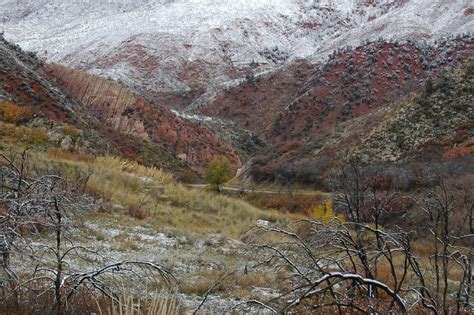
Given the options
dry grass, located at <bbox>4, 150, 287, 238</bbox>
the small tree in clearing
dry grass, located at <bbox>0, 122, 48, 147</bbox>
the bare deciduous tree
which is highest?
the bare deciduous tree

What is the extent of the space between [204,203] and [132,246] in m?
6.96

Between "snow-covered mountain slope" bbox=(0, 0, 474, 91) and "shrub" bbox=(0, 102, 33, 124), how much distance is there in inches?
2828

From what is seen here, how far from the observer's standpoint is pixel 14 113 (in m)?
18.9

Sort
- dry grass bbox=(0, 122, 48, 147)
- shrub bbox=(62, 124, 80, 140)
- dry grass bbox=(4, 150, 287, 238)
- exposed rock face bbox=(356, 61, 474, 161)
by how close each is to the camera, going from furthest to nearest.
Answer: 1. exposed rock face bbox=(356, 61, 474, 161)
2. shrub bbox=(62, 124, 80, 140)
3. dry grass bbox=(0, 122, 48, 147)
4. dry grass bbox=(4, 150, 287, 238)

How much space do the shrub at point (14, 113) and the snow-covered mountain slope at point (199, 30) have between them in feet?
236

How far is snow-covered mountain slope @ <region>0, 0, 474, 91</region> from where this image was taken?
90.1 meters

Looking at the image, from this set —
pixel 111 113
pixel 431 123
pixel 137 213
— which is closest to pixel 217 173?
pixel 431 123

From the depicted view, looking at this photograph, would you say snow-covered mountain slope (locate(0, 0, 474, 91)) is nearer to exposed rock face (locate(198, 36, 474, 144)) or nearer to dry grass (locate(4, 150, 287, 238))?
exposed rock face (locate(198, 36, 474, 144))

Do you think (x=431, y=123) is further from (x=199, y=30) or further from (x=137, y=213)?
(x=199, y=30)

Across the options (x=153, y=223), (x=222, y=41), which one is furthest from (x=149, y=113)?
(x=222, y=41)

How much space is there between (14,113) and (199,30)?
317 ft

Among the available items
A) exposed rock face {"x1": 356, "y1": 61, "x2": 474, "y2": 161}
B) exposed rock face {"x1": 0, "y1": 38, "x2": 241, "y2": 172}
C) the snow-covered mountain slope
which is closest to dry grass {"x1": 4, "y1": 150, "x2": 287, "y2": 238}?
exposed rock face {"x1": 0, "y1": 38, "x2": 241, "y2": 172}

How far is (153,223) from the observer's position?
1035cm

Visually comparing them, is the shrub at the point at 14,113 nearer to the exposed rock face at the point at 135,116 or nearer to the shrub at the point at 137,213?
the shrub at the point at 137,213
